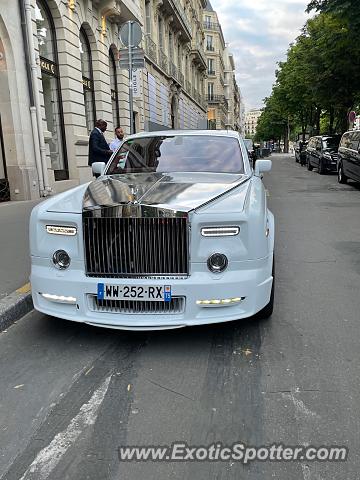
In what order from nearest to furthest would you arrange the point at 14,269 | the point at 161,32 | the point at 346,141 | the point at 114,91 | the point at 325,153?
the point at 14,269, the point at 346,141, the point at 114,91, the point at 325,153, the point at 161,32

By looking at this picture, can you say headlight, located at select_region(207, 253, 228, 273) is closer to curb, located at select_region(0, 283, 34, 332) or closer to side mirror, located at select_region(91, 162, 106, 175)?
curb, located at select_region(0, 283, 34, 332)

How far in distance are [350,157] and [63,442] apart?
1616cm

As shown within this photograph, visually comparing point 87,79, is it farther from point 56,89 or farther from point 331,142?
point 331,142

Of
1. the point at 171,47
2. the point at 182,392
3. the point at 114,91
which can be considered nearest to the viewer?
the point at 182,392

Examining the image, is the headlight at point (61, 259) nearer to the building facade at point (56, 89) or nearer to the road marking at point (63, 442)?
the road marking at point (63, 442)

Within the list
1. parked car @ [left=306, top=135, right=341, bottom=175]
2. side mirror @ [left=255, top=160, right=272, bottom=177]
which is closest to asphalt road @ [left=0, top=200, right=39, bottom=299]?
side mirror @ [left=255, top=160, right=272, bottom=177]

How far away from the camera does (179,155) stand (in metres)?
5.47

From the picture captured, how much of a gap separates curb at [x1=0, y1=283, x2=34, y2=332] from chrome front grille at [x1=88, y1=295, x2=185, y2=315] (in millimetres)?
1182

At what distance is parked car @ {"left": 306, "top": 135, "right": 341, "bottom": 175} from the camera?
906 inches

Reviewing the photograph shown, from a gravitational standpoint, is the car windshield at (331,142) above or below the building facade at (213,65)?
below

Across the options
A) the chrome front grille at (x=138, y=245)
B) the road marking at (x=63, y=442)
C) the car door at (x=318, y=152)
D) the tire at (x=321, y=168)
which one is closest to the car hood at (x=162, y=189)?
the chrome front grille at (x=138, y=245)

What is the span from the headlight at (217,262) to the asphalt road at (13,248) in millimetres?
2430

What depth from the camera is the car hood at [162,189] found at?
3.71 metres

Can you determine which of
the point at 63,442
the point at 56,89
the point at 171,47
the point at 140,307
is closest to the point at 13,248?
the point at 140,307
